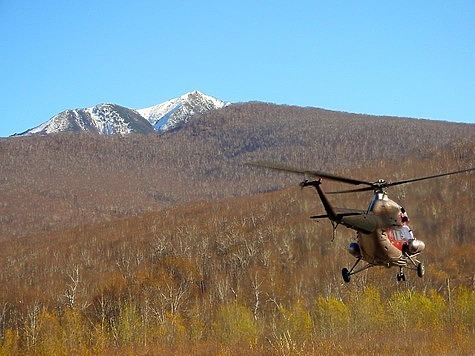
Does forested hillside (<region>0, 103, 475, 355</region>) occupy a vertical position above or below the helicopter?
below

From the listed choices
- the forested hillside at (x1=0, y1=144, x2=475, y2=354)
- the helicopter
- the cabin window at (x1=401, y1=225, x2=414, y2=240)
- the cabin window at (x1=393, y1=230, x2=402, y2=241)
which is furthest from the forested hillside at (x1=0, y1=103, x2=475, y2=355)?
the cabin window at (x1=393, y1=230, x2=402, y2=241)

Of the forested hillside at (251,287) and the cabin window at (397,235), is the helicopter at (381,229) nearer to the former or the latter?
the cabin window at (397,235)

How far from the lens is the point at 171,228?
182875 mm

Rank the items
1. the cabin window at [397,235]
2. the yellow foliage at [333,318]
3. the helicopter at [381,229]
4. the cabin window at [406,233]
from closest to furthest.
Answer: the helicopter at [381,229], the cabin window at [397,235], the cabin window at [406,233], the yellow foliage at [333,318]

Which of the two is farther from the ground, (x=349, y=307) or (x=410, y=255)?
(x=410, y=255)

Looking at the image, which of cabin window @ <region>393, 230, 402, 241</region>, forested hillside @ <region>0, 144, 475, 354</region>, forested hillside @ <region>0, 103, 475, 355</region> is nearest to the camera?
cabin window @ <region>393, 230, 402, 241</region>

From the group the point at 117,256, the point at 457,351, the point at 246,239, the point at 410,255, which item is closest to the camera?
the point at 410,255

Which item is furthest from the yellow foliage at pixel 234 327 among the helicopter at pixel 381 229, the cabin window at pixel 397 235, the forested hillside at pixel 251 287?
the cabin window at pixel 397 235

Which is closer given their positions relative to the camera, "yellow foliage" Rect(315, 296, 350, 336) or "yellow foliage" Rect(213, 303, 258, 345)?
"yellow foliage" Rect(315, 296, 350, 336)

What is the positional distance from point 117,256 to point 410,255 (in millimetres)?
138347

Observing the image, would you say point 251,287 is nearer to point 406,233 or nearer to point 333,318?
point 333,318

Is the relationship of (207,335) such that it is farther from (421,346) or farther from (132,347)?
(421,346)

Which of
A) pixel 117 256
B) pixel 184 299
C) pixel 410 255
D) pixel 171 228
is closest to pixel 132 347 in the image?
pixel 184 299

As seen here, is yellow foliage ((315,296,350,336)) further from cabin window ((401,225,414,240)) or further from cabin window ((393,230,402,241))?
cabin window ((393,230,402,241))
